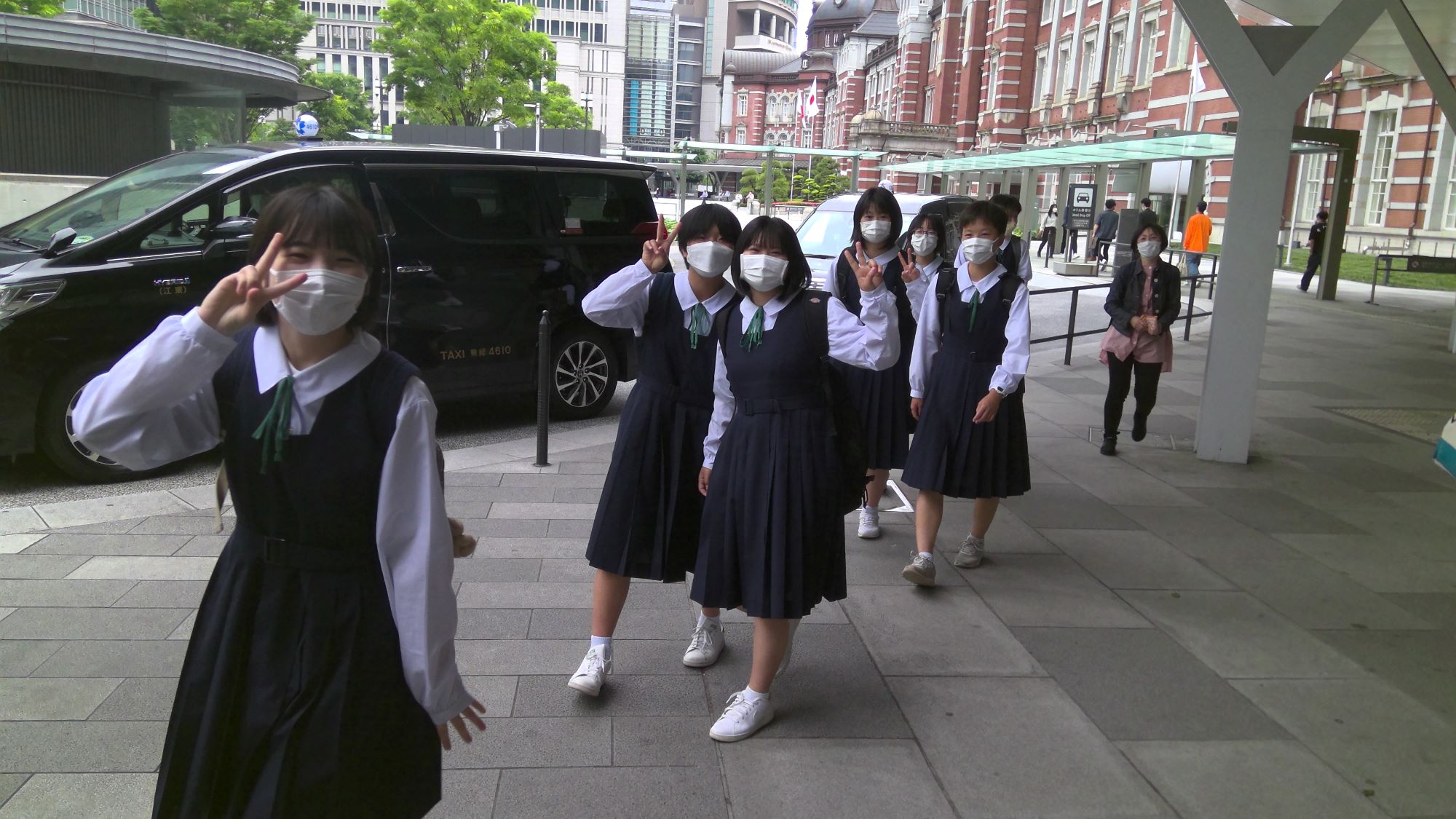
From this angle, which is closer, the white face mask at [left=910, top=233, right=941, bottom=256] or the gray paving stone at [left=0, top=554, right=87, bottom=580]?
the gray paving stone at [left=0, top=554, right=87, bottom=580]

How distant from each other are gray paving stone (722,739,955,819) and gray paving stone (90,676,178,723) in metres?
1.90

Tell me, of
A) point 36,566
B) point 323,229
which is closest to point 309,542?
point 323,229

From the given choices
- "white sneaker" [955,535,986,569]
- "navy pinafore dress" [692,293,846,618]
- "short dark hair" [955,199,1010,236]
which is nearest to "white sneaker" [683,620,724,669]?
"navy pinafore dress" [692,293,846,618]

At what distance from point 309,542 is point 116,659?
2514 mm

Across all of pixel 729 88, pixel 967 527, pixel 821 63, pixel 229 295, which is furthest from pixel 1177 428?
pixel 729 88

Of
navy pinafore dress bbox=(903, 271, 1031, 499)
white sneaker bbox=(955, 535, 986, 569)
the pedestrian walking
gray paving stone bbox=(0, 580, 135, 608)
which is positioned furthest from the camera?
the pedestrian walking

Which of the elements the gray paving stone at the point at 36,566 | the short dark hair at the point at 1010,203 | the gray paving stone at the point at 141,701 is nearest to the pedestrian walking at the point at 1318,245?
the short dark hair at the point at 1010,203


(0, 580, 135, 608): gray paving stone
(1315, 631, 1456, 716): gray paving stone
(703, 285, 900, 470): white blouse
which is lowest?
(0, 580, 135, 608): gray paving stone

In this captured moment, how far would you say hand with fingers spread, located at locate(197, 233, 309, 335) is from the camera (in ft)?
6.52

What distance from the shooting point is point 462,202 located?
8047mm

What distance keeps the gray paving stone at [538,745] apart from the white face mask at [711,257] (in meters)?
1.60

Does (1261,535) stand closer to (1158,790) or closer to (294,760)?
(1158,790)

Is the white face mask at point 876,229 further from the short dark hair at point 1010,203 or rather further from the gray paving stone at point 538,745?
the gray paving stone at point 538,745

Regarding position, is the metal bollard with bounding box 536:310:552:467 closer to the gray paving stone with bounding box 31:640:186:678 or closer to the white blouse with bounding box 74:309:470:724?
the gray paving stone with bounding box 31:640:186:678
